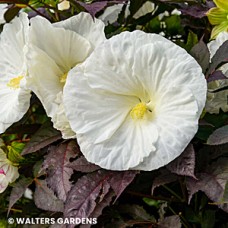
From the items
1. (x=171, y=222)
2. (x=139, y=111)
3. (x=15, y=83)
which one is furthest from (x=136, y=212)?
(x=15, y=83)

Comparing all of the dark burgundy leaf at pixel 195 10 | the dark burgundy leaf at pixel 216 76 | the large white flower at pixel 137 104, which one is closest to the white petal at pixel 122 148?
the large white flower at pixel 137 104

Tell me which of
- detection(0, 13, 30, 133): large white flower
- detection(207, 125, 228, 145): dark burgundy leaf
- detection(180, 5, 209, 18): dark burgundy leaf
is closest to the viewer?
detection(207, 125, 228, 145): dark burgundy leaf

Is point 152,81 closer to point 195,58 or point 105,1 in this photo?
point 195,58

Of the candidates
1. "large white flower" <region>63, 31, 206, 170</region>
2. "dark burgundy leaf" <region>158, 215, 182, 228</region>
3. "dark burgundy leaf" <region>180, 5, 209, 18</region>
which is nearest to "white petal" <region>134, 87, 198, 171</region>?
"large white flower" <region>63, 31, 206, 170</region>

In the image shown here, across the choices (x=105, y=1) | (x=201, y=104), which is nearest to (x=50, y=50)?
(x=105, y=1)

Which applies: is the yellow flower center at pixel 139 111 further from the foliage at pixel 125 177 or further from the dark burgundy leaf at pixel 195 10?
the dark burgundy leaf at pixel 195 10

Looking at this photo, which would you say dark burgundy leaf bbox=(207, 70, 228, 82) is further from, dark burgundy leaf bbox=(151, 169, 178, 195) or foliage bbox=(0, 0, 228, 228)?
dark burgundy leaf bbox=(151, 169, 178, 195)

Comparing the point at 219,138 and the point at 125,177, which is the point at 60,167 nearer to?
the point at 125,177

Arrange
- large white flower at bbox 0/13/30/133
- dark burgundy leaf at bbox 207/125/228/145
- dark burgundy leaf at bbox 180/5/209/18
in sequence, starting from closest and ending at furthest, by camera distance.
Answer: dark burgundy leaf at bbox 207/125/228/145, large white flower at bbox 0/13/30/133, dark burgundy leaf at bbox 180/5/209/18
